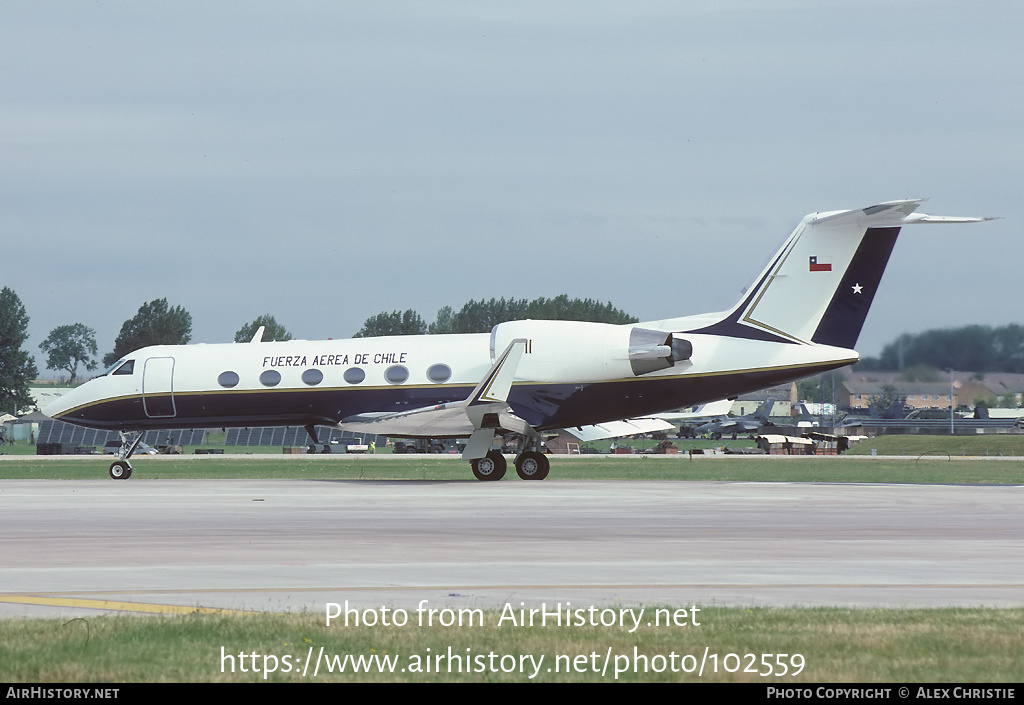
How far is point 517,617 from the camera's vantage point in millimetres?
10102

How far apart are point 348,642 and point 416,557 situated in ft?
20.2

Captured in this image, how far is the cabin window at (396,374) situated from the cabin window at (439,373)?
0.69 m

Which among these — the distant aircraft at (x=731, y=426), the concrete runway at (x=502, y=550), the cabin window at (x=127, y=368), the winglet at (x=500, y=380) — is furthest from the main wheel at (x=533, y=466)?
the distant aircraft at (x=731, y=426)

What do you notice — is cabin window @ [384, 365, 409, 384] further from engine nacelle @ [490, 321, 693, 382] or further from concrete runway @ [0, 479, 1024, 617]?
concrete runway @ [0, 479, 1024, 617]

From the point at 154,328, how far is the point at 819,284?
112m

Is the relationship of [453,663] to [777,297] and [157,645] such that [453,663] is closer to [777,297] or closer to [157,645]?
[157,645]

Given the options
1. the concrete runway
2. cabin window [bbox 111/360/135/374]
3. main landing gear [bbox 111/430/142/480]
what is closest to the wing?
the concrete runway

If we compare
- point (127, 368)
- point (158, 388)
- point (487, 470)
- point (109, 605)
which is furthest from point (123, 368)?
point (109, 605)

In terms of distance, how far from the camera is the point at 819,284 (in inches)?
1325

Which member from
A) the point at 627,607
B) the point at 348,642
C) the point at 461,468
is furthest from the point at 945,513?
the point at 461,468

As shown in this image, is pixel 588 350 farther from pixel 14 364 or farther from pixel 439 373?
pixel 14 364

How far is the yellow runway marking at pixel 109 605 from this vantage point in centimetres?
1051
